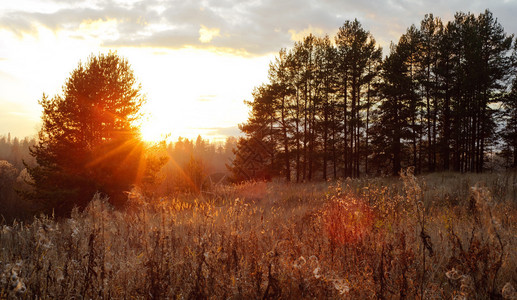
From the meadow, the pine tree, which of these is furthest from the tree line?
the meadow

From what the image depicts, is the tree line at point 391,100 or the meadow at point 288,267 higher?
the tree line at point 391,100

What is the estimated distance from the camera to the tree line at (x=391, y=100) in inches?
1088

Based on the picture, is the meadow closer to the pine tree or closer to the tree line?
the pine tree

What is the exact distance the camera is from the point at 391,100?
28062 mm

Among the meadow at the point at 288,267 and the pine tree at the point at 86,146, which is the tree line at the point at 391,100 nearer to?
the pine tree at the point at 86,146

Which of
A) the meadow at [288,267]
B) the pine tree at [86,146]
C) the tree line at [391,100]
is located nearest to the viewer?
the meadow at [288,267]

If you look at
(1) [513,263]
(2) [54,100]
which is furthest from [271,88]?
(1) [513,263]

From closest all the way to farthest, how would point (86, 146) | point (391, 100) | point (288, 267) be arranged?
1. point (288, 267)
2. point (86, 146)
3. point (391, 100)

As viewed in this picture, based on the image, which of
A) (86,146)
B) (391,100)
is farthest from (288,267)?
(391,100)

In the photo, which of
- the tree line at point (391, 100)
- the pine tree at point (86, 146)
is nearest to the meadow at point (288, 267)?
the pine tree at point (86, 146)

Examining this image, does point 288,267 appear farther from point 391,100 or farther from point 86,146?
point 391,100

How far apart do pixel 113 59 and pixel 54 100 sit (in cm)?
464

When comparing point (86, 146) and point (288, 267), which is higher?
point (86, 146)

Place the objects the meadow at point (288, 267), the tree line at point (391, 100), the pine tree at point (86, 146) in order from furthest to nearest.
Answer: the tree line at point (391, 100) < the pine tree at point (86, 146) < the meadow at point (288, 267)
